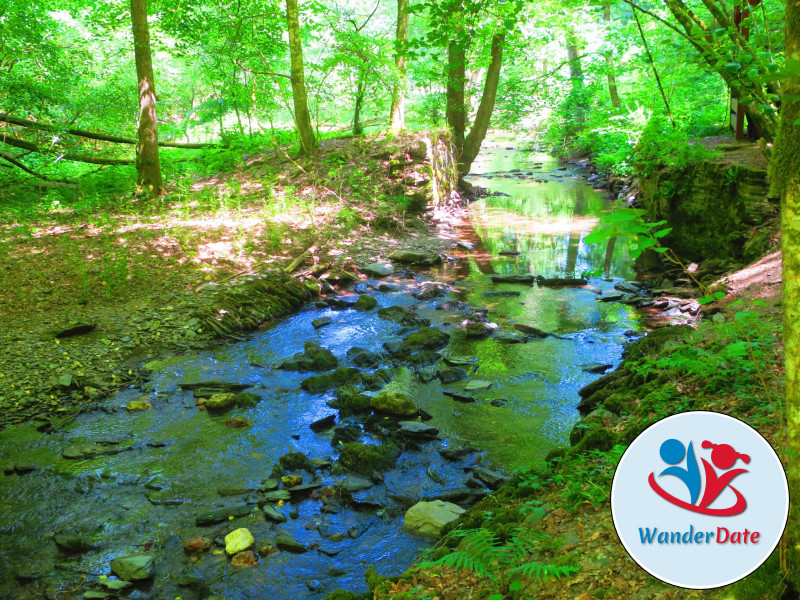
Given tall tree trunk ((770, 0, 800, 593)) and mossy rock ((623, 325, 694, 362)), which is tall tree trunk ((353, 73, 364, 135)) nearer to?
mossy rock ((623, 325, 694, 362))

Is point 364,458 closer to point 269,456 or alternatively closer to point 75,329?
point 269,456

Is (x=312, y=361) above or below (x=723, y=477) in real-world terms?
below

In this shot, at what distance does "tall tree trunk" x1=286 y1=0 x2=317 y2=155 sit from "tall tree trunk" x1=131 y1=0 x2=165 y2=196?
3.30m

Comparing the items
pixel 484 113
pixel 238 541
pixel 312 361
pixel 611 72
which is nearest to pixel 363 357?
pixel 312 361

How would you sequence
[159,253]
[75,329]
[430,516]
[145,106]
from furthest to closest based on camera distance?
[145,106] < [159,253] < [75,329] < [430,516]

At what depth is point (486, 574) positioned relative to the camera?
279cm

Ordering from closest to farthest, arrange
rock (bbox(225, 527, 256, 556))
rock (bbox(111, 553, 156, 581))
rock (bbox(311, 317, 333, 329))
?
1. rock (bbox(111, 553, 156, 581))
2. rock (bbox(225, 527, 256, 556))
3. rock (bbox(311, 317, 333, 329))

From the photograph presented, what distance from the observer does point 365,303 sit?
31.5 feet

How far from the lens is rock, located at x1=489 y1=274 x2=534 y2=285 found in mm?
10844

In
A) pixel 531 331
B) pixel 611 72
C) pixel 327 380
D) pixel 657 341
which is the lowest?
pixel 327 380

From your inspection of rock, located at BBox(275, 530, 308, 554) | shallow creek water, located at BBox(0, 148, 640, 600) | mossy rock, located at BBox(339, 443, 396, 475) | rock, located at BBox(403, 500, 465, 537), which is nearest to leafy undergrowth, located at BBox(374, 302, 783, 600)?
rock, located at BBox(403, 500, 465, 537)

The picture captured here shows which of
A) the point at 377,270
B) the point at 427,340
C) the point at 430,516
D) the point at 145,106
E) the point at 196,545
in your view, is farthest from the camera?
the point at 377,270

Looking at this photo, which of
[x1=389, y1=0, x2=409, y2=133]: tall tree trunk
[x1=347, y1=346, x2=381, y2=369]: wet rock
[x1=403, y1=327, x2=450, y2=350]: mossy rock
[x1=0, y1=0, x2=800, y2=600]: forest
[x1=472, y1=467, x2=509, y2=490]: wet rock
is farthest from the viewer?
[x1=389, y1=0, x2=409, y2=133]: tall tree trunk

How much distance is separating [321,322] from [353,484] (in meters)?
4.35
